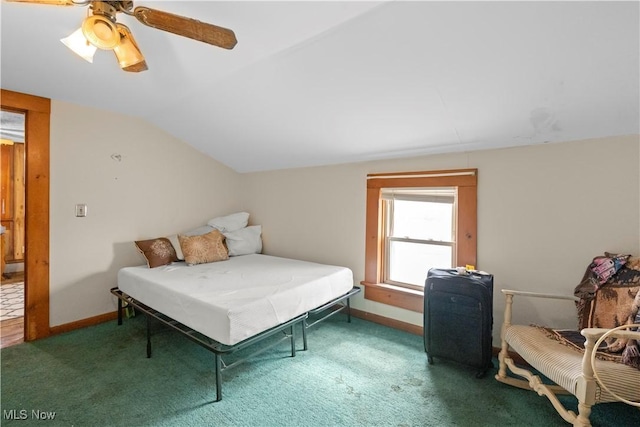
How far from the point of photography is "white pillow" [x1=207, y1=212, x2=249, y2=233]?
397cm

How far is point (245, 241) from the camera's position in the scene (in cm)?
391

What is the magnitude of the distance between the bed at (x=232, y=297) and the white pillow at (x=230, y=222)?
0.78 meters

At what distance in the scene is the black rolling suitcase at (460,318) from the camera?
2104 mm

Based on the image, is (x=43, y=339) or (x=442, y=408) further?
(x=43, y=339)

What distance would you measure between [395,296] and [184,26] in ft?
9.09

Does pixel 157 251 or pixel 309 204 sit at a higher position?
pixel 309 204

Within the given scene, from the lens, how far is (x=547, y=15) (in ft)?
4.60

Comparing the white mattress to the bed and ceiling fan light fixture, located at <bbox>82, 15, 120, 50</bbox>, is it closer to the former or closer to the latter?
the bed

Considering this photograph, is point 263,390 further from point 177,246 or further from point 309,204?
point 309,204

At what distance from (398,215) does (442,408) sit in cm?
180

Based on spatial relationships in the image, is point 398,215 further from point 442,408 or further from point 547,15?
point 547,15

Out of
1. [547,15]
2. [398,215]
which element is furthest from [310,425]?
[547,15]

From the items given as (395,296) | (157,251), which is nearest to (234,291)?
(157,251)

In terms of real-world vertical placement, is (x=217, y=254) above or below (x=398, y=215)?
below
